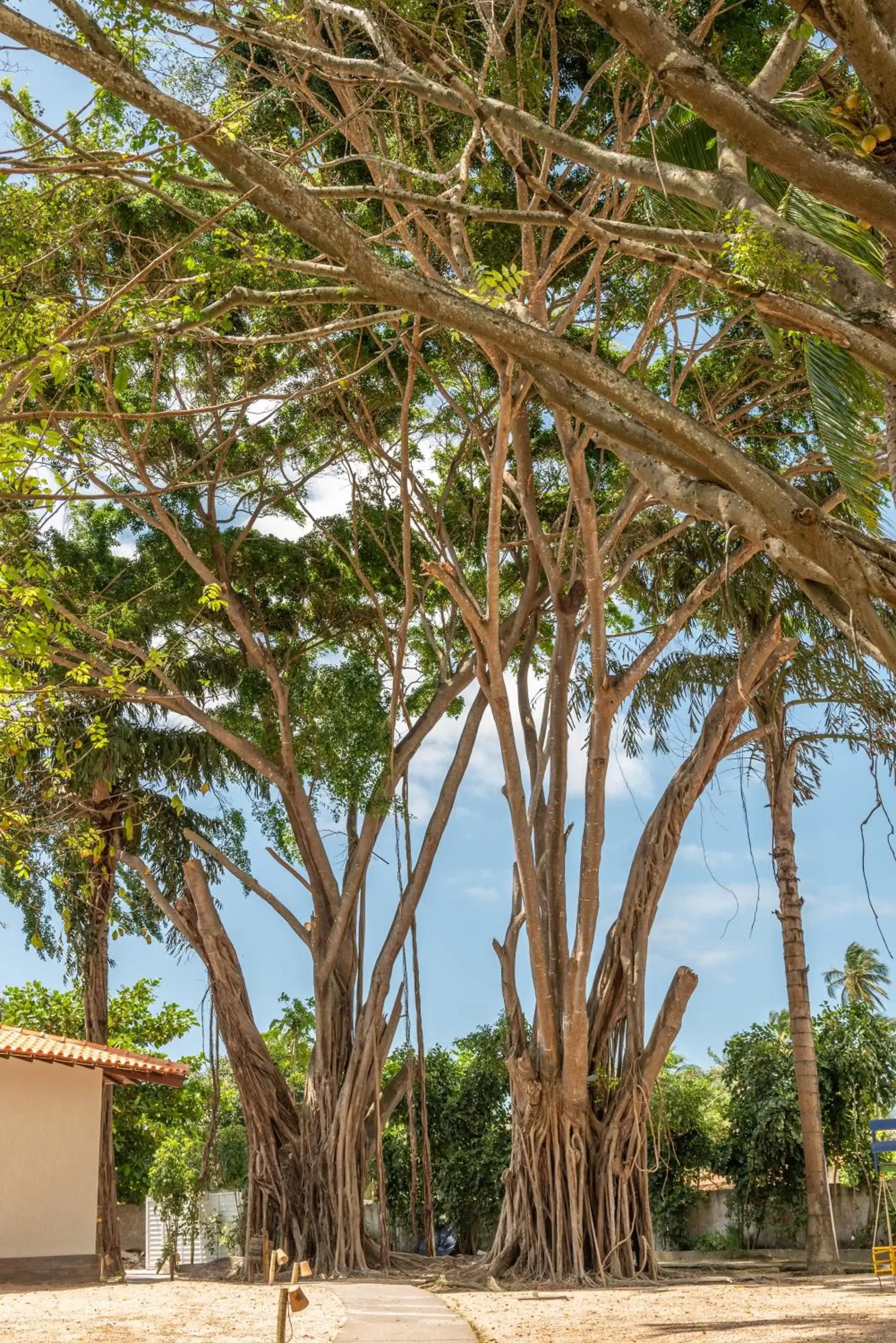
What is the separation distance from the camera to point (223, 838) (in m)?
15.8

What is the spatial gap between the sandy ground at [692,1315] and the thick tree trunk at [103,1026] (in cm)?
593

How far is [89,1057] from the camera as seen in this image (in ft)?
41.8

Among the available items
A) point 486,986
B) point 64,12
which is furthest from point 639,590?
point 64,12

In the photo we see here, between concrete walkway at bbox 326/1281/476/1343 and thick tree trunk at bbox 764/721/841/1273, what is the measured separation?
4730 mm

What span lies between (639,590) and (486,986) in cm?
489

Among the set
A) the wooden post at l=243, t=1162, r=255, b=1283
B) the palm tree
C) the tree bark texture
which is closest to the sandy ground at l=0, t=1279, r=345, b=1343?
the wooden post at l=243, t=1162, r=255, b=1283

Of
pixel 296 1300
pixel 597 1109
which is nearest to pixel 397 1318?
pixel 296 1300

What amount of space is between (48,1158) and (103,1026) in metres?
2.40

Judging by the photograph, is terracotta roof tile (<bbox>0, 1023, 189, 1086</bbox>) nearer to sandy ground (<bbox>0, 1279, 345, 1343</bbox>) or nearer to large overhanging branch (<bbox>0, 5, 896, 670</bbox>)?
sandy ground (<bbox>0, 1279, 345, 1343</bbox>)

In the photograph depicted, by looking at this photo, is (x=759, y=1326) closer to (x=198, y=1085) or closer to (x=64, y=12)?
(x=64, y=12)

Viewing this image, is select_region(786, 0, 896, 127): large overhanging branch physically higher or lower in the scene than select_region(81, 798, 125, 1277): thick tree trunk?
higher

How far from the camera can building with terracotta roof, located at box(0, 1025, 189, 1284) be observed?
12.1 m

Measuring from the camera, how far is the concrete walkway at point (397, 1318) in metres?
5.57

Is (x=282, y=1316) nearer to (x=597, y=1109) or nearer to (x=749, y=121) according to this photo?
(x=749, y=121)
